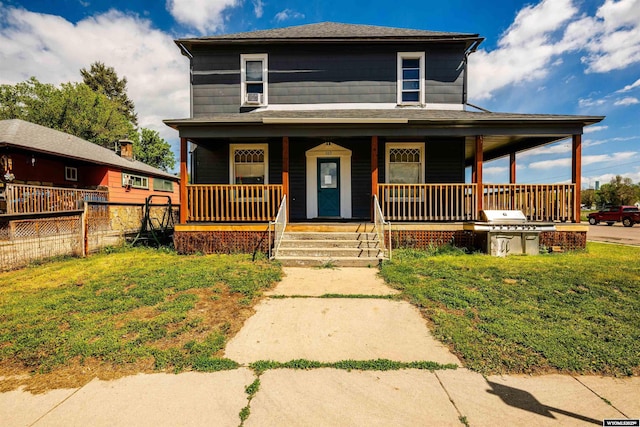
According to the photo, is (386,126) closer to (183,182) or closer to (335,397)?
(183,182)

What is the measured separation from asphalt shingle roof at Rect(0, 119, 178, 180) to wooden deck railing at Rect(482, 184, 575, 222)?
1860cm

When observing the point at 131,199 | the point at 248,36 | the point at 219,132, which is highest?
the point at 248,36

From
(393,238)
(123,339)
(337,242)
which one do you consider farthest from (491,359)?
(393,238)

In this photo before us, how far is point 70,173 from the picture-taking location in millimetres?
16312

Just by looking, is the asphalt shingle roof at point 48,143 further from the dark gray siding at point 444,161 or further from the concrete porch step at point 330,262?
the dark gray siding at point 444,161

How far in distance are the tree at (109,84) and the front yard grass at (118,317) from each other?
4375 cm

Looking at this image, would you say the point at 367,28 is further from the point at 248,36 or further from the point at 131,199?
the point at 131,199

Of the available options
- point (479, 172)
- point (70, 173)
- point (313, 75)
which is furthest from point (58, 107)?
point (479, 172)

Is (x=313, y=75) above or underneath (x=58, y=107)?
underneath

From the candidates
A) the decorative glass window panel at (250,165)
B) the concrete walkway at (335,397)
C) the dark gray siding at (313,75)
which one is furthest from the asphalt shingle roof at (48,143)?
the concrete walkway at (335,397)

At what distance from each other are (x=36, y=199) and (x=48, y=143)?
6111 millimetres

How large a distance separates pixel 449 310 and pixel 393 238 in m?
4.17

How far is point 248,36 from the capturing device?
10.6 m

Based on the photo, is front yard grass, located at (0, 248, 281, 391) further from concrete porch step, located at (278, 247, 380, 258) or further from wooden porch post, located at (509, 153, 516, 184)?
wooden porch post, located at (509, 153, 516, 184)
